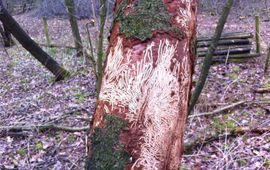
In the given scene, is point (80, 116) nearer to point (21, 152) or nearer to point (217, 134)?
point (21, 152)

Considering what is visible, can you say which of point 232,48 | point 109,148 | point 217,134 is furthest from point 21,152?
point 232,48

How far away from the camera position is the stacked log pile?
927cm

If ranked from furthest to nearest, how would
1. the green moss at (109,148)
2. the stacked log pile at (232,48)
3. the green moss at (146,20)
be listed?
the stacked log pile at (232,48)
the green moss at (146,20)
the green moss at (109,148)

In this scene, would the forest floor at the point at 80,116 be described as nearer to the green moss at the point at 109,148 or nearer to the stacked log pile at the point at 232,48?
the stacked log pile at the point at 232,48

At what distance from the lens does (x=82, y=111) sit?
6.43 m

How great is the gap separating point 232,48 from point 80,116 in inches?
197

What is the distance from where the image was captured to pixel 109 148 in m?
1.39

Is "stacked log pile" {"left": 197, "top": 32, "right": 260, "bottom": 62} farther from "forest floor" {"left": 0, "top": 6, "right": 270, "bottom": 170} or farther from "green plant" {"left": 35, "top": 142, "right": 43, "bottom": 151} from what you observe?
"green plant" {"left": 35, "top": 142, "right": 43, "bottom": 151}

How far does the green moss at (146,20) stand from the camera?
151 cm

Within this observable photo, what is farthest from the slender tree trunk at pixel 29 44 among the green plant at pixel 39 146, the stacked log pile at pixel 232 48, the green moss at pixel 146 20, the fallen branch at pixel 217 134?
the green moss at pixel 146 20

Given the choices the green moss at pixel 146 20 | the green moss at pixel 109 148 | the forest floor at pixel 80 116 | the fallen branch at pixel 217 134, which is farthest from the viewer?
the fallen branch at pixel 217 134

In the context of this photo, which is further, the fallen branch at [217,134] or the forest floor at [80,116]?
the fallen branch at [217,134]

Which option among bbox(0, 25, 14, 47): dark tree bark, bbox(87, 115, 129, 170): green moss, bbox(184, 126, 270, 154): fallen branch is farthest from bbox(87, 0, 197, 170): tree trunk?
bbox(0, 25, 14, 47): dark tree bark

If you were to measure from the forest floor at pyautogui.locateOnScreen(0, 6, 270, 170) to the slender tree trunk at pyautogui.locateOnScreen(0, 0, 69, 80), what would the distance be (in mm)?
306
